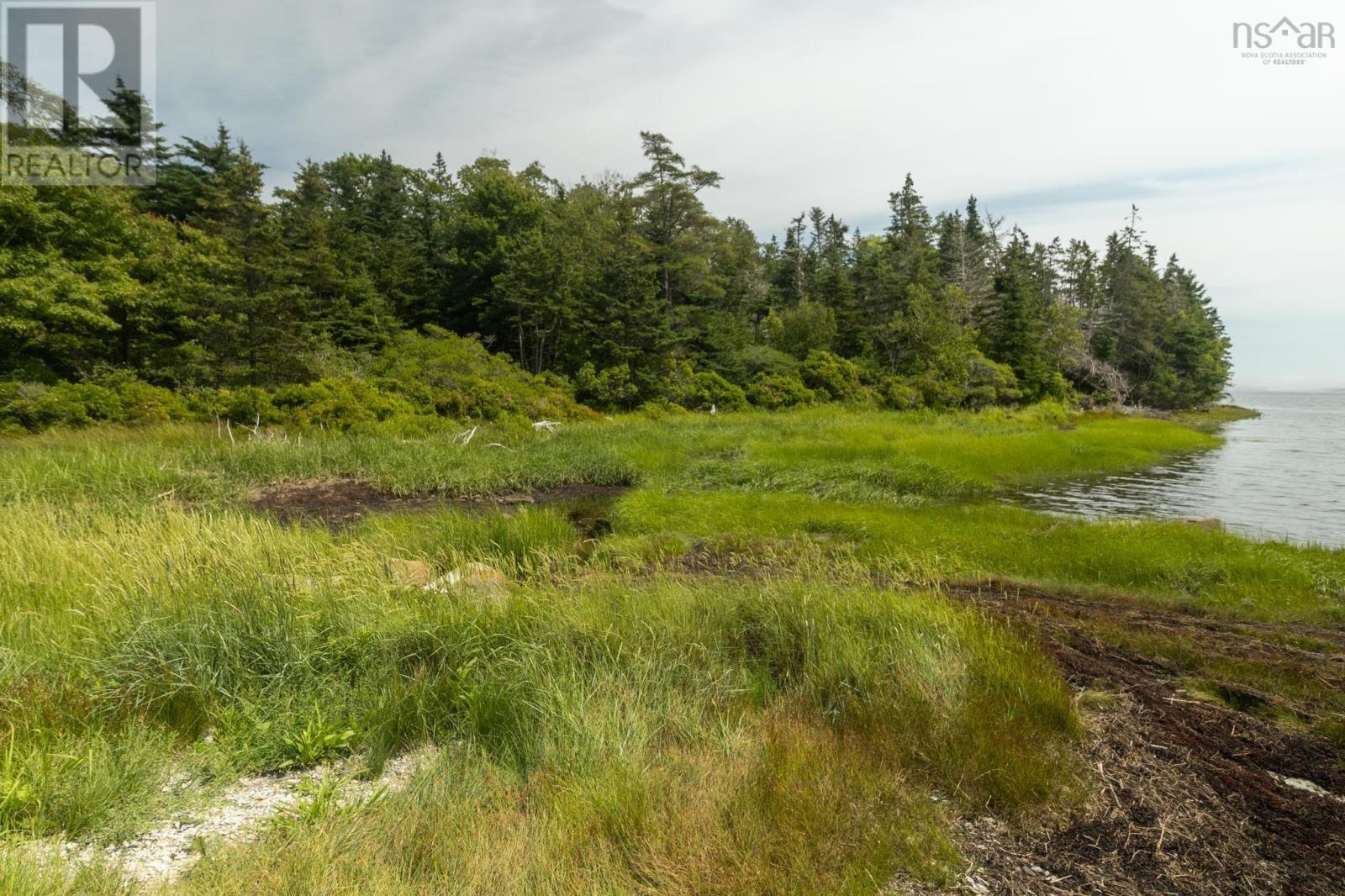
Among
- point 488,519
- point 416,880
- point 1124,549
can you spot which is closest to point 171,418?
point 488,519

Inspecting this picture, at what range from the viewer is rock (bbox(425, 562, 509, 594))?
6367mm

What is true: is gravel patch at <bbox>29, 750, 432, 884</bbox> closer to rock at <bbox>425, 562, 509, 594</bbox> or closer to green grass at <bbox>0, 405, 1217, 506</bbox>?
rock at <bbox>425, 562, 509, 594</bbox>

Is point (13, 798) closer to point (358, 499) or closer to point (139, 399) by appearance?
point (358, 499)

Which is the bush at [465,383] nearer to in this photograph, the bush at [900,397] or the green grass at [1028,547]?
the green grass at [1028,547]

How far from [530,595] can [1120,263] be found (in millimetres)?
79288

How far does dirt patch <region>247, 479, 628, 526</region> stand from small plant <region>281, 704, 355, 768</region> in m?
9.40

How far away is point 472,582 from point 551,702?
129 inches

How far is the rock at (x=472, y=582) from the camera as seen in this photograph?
6.37 meters

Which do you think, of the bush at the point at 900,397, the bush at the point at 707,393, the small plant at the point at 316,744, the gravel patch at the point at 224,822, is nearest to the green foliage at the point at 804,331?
the bush at the point at 900,397

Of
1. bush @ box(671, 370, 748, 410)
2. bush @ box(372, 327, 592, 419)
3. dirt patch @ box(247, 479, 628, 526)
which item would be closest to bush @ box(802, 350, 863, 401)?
bush @ box(671, 370, 748, 410)

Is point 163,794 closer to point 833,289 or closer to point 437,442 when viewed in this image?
point 437,442

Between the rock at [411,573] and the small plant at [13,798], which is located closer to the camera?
the small plant at [13,798]

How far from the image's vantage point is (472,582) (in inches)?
275

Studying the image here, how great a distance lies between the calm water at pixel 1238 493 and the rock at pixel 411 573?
1445 centimetres
